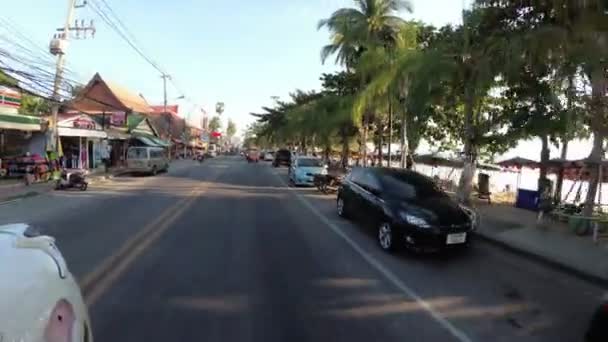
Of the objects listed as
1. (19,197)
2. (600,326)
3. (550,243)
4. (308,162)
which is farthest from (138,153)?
(600,326)

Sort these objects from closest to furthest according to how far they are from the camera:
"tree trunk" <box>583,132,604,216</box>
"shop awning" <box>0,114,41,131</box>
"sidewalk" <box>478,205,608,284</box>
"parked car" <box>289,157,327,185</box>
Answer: "sidewalk" <box>478,205,608,284</box> → "tree trunk" <box>583,132,604,216</box> → "shop awning" <box>0,114,41,131</box> → "parked car" <box>289,157,327,185</box>

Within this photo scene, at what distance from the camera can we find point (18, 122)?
75.7 ft

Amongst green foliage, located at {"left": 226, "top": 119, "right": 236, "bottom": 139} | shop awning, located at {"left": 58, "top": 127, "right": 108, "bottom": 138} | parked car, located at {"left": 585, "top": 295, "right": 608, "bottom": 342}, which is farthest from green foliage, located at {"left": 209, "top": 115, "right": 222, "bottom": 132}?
parked car, located at {"left": 585, "top": 295, "right": 608, "bottom": 342}

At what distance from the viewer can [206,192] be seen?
1858cm

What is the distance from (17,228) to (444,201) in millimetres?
7896

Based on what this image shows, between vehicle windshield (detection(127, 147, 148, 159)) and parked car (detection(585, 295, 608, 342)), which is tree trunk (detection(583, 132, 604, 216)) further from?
vehicle windshield (detection(127, 147, 148, 159))

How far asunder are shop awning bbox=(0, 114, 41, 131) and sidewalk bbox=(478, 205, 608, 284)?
21.3 meters

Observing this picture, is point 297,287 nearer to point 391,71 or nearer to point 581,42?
point 581,42

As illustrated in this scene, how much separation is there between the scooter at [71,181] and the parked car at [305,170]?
973cm

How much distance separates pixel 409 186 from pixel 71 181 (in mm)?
15470

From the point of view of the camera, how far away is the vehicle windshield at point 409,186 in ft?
31.0

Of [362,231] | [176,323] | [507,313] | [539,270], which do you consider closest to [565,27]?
[539,270]

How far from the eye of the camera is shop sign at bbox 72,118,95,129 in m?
28.8

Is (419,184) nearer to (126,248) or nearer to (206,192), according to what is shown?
(126,248)
